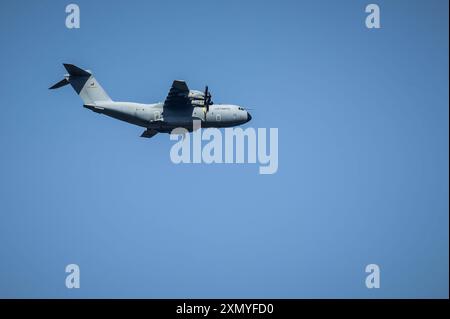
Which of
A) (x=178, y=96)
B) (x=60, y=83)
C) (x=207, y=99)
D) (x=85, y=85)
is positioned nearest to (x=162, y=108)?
(x=178, y=96)

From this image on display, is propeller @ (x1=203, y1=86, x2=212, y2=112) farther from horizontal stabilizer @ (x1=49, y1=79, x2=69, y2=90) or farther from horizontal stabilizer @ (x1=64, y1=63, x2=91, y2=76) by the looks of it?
horizontal stabilizer @ (x1=49, y1=79, x2=69, y2=90)

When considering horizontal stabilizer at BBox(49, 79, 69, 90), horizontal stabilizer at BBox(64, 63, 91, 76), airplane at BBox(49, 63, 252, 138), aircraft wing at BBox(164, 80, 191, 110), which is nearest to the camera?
aircraft wing at BBox(164, 80, 191, 110)

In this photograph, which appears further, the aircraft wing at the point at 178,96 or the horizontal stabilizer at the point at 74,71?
the horizontal stabilizer at the point at 74,71

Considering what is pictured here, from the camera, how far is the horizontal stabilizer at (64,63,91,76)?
191 ft

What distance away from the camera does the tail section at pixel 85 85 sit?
58625 millimetres

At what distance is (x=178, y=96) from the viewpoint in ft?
187

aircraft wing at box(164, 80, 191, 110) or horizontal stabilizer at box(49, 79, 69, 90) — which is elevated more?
horizontal stabilizer at box(49, 79, 69, 90)

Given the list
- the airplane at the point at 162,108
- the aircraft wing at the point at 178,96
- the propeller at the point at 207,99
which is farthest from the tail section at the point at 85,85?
the propeller at the point at 207,99

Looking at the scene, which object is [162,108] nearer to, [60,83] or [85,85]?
[85,85]

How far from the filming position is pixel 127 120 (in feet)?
189

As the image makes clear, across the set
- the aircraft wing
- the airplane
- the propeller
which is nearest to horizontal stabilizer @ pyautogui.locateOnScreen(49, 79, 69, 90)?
the airplane

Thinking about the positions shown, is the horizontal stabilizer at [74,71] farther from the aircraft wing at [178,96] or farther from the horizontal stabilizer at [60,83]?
the aircraft wing at [178,96]
